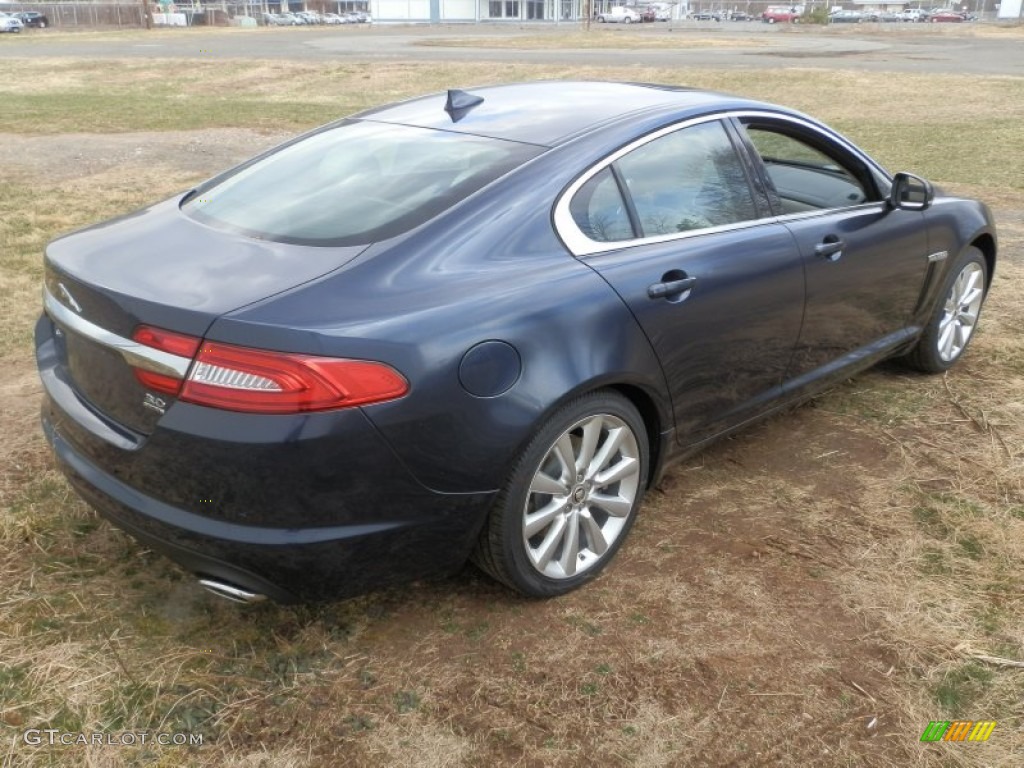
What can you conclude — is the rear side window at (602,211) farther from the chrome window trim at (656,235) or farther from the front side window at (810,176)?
the front side window at (810,176)

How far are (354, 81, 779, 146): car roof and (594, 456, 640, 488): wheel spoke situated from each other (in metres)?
1.10

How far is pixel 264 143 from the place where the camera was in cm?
1273

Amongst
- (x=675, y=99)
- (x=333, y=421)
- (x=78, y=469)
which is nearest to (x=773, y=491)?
(x=675, y=99)

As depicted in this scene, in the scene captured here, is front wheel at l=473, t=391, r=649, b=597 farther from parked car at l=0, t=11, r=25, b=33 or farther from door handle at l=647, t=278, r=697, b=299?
parked car at l=0, t=11, r=25, b=33

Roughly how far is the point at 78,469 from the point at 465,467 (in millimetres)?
→ 1169

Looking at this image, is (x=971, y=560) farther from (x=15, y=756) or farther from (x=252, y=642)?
(x=15, y=756)

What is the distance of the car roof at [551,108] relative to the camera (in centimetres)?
311

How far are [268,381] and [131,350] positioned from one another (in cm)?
43

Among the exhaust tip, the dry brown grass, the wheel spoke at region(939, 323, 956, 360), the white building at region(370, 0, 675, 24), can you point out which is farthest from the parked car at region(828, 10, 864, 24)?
the exhaust tip

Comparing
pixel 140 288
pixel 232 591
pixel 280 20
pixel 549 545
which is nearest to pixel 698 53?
pixel 549 545

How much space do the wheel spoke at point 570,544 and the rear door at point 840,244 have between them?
1307 millimetres

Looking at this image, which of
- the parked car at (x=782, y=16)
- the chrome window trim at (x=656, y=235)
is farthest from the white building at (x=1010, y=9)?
the chrome window trim at (x=656, y=235)

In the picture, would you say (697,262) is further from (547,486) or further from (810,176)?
(810,176)

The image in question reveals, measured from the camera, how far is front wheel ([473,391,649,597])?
262cm
